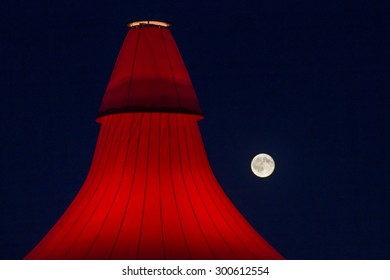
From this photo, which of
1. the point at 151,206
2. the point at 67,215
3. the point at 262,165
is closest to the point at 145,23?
the point at 151,206

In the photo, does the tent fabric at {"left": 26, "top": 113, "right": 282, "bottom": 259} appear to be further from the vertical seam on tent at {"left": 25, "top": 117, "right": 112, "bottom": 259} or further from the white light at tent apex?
the white light at tent apex

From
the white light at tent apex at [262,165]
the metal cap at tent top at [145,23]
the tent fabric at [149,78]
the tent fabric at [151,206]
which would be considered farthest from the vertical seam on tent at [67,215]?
the white light at tent apex at [262,165]

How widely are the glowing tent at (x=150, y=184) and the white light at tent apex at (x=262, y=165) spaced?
447 centimetres

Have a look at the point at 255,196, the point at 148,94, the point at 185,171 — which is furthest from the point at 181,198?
the point at 255,196

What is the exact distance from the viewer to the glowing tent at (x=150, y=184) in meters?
13.4

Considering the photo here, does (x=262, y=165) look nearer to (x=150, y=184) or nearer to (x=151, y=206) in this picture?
(x=150, y=184)

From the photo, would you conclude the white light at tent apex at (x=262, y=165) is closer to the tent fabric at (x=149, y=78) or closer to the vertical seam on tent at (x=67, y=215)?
the tent fabric at (x=149, y=78)

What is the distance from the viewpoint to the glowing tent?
13.4m

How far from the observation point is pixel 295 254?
19219 mm

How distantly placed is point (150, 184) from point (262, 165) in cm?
541

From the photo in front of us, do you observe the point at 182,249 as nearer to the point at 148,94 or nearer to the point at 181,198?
the point at 181,198

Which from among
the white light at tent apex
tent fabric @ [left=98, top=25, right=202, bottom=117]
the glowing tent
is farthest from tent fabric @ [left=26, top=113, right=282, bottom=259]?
the white light at tent apex

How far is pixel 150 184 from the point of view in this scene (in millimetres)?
13836
